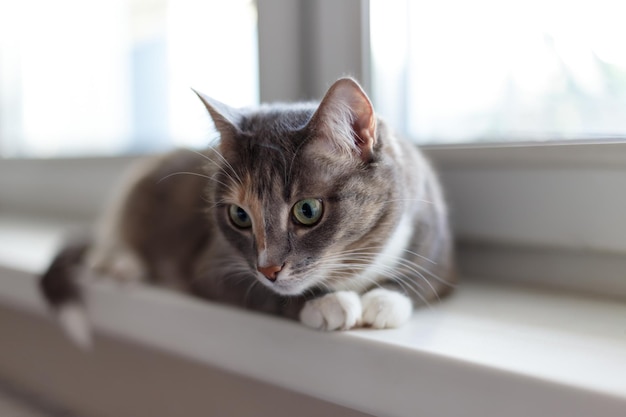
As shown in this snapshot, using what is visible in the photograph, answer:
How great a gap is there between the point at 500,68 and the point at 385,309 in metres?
0.51

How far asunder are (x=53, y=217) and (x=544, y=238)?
1.62 m

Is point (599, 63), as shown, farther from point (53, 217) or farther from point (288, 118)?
point (53, 217)

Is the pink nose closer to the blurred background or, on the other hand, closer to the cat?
the cat

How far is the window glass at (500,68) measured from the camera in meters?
0.88

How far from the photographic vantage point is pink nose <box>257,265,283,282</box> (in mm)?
770

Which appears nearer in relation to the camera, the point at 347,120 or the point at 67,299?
the point at 347,120

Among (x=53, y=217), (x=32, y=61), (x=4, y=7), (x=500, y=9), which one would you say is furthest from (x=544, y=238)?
(x=4, y=7)

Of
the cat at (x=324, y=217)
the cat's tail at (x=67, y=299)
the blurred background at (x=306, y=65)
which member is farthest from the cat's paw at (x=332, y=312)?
the cat's tail at (x=67, y=299)

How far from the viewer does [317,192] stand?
0.78 metres

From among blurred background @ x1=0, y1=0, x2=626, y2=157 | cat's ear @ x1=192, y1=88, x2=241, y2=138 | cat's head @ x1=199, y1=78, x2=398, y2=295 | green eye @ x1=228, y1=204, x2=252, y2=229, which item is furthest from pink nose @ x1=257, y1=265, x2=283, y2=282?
blurred background @ x1=0, y1=0, x2=626, y2=157

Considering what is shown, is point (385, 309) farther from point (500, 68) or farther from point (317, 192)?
point (500, 68)

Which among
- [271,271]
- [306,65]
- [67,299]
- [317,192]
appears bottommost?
[67,299]

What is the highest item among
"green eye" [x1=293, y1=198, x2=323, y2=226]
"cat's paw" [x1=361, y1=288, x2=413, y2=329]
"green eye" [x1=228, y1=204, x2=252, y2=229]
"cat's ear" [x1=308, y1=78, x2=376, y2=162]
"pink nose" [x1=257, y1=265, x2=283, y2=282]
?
"cat's ear" [x1=308, y1=78, x2=376, y2=162]

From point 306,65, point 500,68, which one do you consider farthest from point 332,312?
point 306,65
